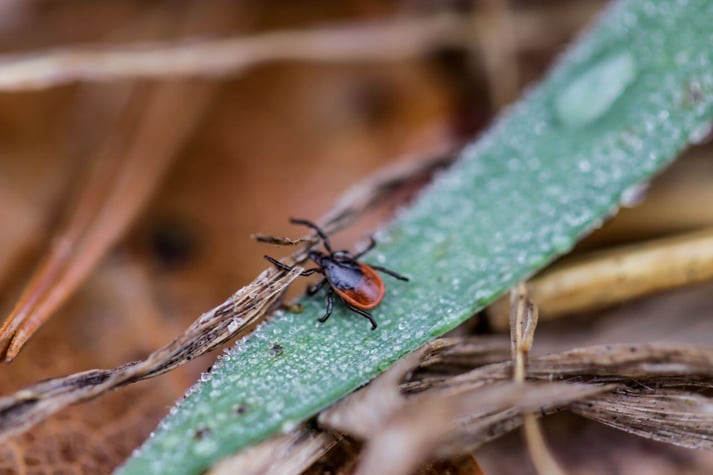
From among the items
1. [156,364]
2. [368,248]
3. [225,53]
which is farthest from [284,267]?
[225,53]

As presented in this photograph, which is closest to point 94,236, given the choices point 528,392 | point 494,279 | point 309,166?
point 309,166

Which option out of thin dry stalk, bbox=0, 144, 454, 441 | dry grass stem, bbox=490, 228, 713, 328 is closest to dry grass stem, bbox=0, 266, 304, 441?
thin dry stalk, bbox=0, 144, 454, 441

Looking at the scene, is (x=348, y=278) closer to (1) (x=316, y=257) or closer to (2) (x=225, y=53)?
(1) (x=316, y=257)

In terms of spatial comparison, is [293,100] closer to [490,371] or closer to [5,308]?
[5,308]

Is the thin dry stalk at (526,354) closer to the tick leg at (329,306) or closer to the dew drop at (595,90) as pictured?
the tick leg at (329,306)

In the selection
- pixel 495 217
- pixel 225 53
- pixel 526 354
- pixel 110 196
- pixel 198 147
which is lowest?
pixel 526 354

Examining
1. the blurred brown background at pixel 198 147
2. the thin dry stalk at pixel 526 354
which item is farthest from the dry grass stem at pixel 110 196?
the thin dry stalk at pixel 526 354

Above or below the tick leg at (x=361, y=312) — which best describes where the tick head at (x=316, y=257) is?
above
